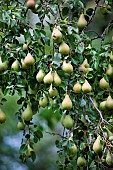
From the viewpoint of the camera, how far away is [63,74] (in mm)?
1371

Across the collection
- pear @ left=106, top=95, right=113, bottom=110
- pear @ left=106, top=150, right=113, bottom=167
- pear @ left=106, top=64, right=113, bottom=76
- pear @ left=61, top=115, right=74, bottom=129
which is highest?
pear @ left=106, top=64, right=113, bottom=76

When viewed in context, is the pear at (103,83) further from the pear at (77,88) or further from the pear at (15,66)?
the pear at (15,66)

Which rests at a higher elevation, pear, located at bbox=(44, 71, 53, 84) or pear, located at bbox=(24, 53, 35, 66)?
pear, located at bbox=(24, 53, 35, 66)

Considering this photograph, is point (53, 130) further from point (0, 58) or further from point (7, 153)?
point (0, 58)

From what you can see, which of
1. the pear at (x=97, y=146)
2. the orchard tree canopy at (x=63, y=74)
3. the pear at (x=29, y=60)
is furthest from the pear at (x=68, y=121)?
the pear at (x=29, y=60)

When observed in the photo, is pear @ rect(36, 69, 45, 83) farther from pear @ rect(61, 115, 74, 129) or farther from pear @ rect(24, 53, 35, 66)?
pear @ rect(61, 115, 74, 129)

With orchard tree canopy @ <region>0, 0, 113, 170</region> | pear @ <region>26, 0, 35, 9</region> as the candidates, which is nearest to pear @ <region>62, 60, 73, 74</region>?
orchard tree canopy @ <region>0, 0, 113, 170</region>

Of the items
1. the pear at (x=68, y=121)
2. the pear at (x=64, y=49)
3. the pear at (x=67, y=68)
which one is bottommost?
the pear at (x=68, y=121)

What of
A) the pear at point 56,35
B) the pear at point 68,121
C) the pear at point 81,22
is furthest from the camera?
the pear at point 81,22

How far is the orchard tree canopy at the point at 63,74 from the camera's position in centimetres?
133

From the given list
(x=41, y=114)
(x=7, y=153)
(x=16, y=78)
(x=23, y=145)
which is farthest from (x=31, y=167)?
(x=16, y=78)

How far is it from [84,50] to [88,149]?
0.32 metres

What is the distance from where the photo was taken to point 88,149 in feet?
4.88

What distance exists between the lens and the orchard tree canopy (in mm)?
1335
